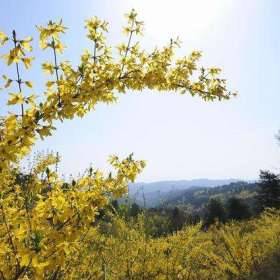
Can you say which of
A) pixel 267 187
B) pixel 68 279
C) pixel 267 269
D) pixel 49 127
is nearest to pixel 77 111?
pixel 49 127

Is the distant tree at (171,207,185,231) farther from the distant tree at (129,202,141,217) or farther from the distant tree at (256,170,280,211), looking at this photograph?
the distant tree at (256,170,280,211)

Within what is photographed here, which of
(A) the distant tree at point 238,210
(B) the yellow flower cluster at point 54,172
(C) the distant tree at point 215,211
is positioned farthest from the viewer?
(C) the distant tree at point 215,211

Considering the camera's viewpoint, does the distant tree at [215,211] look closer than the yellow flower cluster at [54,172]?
No

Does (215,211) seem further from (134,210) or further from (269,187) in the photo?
(134,210)

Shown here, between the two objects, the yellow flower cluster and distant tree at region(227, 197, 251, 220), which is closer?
the yellow flower cluster

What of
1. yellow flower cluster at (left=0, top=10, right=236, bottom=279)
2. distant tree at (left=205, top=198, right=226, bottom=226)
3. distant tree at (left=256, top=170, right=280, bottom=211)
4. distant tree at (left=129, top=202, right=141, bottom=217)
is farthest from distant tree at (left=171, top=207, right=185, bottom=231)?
distant tree at (left=205, top=198, right=226, bottom=226)

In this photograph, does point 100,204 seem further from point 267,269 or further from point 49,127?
point 267,269

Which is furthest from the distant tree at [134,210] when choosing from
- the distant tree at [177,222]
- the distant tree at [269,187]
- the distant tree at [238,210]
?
the distant tree at [238,210]

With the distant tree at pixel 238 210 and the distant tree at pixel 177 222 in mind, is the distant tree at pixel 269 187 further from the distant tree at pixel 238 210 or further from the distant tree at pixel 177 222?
the distant tree at pixel 177 222

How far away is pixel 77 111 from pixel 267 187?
2942cm

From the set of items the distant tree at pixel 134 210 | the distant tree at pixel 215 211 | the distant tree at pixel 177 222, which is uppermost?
the distant tree at pixel 134 210

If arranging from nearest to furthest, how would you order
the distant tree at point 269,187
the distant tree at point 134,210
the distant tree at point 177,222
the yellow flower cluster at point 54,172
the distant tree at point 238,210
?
the yellow flower cluster at point 54,172 < the distant tree at point 134,210 < the distant tree at point 177,222 < the distant tree at point 269,187 < the distant tree at point 238,210

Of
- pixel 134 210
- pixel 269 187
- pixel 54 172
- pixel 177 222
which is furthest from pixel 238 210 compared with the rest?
pixel 54 172

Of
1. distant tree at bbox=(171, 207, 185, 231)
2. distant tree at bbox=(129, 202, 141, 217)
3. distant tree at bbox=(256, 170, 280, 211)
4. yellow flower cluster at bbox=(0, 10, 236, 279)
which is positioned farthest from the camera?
distant tree at bbox=(256, 170, 280, 211)
